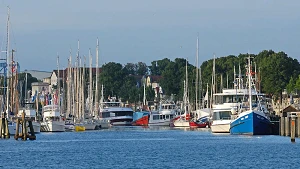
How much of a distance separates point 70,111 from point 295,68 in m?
43.1

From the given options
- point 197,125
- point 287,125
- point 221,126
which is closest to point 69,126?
point 197,125

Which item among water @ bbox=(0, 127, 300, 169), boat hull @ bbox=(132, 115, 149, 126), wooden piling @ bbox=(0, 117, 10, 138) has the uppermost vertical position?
boat hull @ bbox=(132, 115, 149, 126)

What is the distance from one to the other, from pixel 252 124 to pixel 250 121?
1.24 ft

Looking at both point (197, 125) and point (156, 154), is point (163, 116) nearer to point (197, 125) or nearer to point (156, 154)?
point (197, 125)

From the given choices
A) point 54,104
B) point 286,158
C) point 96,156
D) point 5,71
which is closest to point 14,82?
point 5,71

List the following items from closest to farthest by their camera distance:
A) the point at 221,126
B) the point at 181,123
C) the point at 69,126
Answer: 1. the point at 221,126
2. the point at 69,126
3. the point at 181,123

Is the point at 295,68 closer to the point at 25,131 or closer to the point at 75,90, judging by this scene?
the point at 75,90

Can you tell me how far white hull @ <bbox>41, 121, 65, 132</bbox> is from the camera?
129 m

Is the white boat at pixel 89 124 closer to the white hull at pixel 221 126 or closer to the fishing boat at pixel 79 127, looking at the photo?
the fishing boat at pixel 79 127

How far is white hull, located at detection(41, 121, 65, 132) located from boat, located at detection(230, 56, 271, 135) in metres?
32.9

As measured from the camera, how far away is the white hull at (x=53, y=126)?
12925 centimetres

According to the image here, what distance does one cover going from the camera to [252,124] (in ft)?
326

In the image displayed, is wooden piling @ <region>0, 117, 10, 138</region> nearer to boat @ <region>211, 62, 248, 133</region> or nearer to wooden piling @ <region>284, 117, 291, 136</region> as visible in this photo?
boat @ <region>211, 62, 248, 133</region>

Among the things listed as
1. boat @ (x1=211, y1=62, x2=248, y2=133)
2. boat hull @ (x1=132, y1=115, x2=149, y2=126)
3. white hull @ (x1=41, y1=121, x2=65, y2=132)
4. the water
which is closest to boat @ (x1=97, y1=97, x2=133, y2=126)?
boat hull @ (x1=132, y1=115, x2=149, y2=126)
